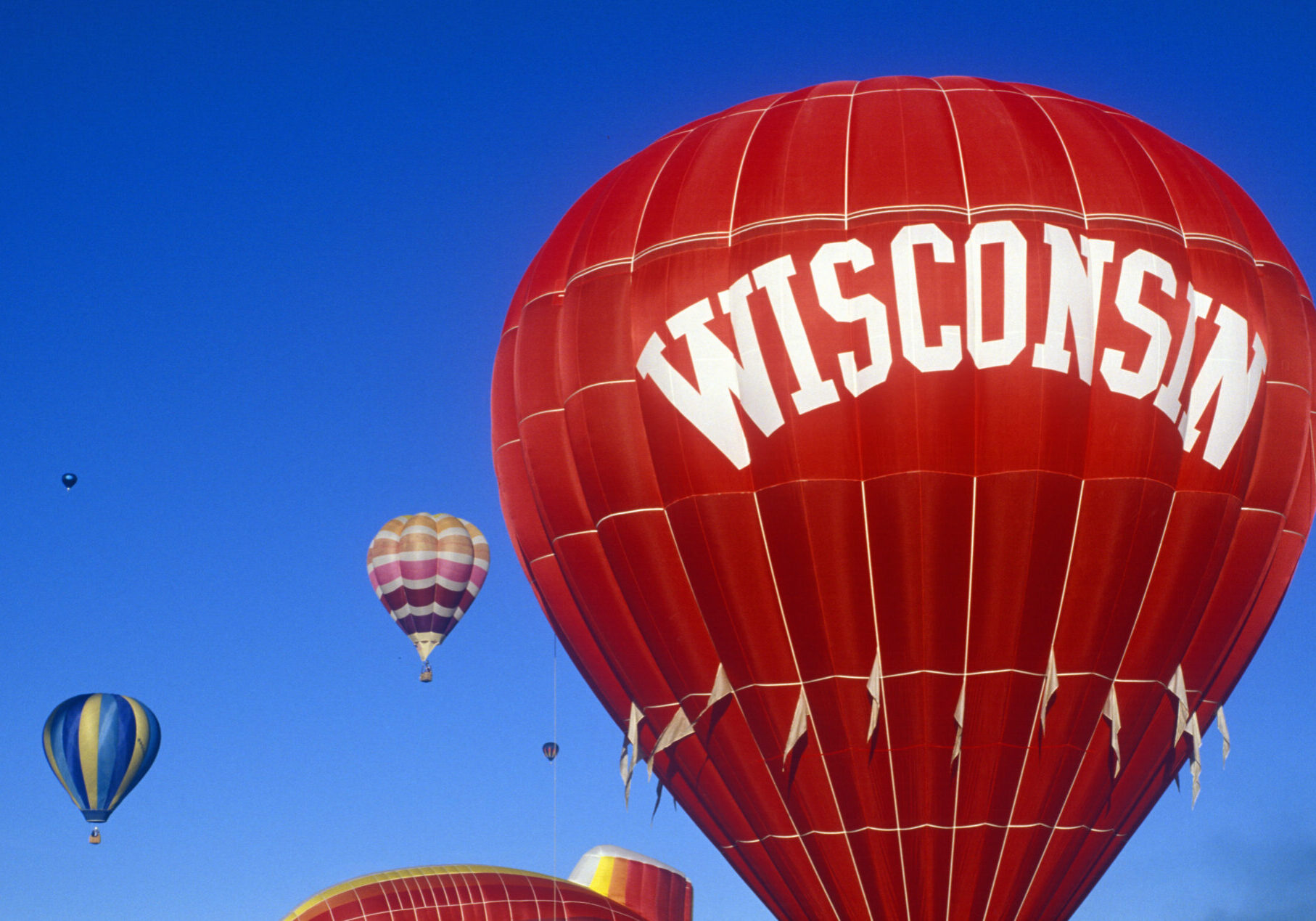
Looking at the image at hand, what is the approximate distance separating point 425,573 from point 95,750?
6.71 metres

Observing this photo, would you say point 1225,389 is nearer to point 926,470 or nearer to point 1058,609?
point 1058,609

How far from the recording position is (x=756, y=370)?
1741 centimetres

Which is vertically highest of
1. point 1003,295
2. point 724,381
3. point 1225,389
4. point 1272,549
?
point 1003,295

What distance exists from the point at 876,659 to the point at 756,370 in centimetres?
277

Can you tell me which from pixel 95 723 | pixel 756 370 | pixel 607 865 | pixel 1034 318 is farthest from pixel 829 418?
pixel 95 723

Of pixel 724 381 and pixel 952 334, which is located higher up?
pixel 952 334

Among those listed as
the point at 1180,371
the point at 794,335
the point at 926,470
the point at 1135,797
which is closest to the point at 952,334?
the point at 926,470

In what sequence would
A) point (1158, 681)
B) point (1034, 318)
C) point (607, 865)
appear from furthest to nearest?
point (607, 865) < point (1158, 681) < point (1034, 318)

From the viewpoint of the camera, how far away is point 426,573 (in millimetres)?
36750

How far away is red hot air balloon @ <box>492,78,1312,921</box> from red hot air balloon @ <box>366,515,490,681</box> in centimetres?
1811

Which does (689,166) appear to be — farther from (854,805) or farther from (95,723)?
(95,723)

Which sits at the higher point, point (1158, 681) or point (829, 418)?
point (829, 418)

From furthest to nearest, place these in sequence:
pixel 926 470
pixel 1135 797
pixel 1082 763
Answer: pixel 1135 797 < pixel 1082 763 < pixel 926 470

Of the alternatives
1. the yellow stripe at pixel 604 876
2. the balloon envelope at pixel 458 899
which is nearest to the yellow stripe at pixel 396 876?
the balloon envelope at pixel 458 899
